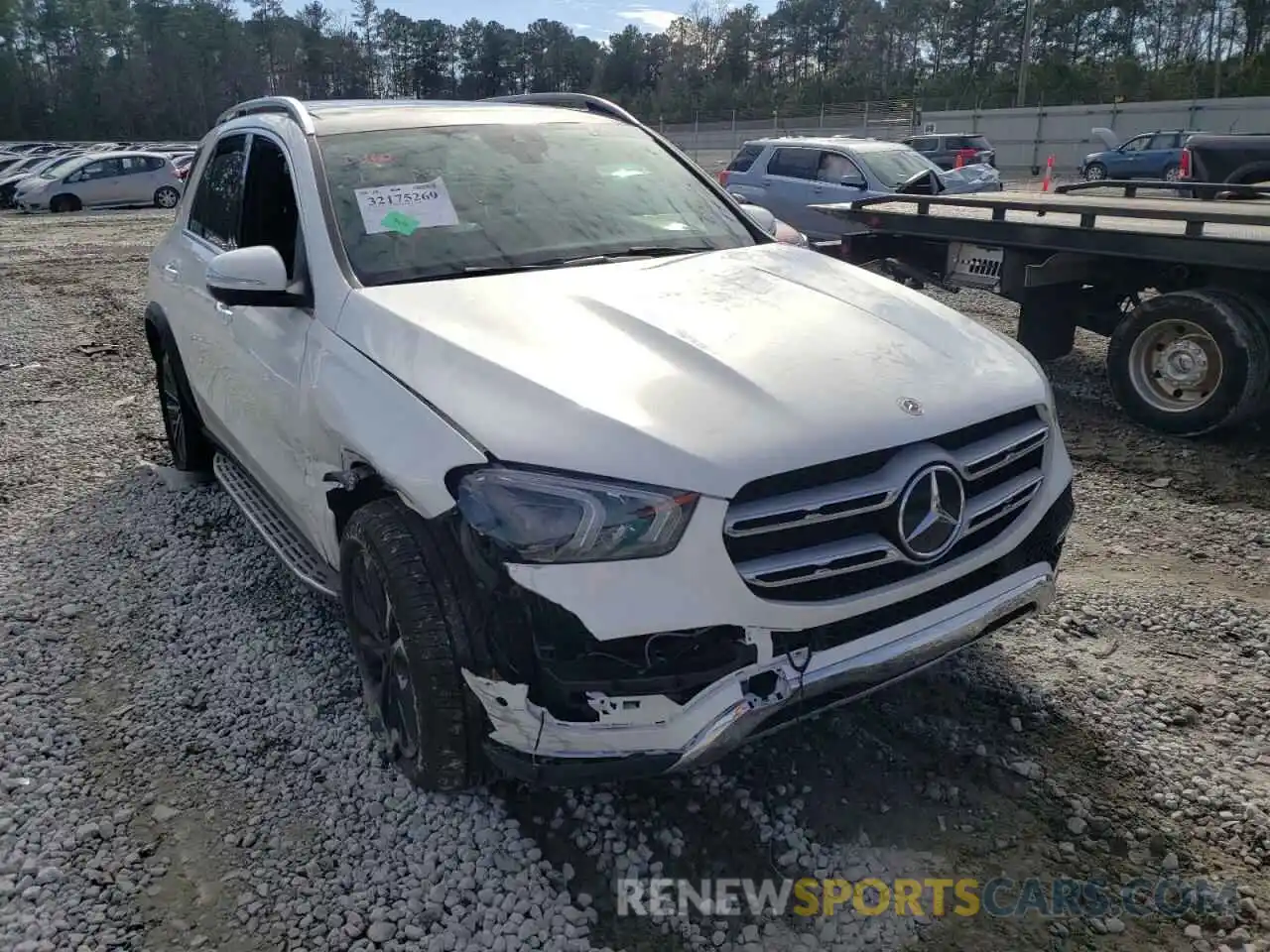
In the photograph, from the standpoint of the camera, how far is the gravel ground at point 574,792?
2.42 meters

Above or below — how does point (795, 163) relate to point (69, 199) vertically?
above

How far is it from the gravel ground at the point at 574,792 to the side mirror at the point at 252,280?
131cm

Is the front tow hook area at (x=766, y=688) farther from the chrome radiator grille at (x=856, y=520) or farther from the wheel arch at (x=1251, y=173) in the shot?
the wheel arch at (x=1251, y=173)

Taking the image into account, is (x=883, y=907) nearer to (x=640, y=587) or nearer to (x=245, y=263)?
(x=640, y=587)

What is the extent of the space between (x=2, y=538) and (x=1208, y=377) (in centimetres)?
638

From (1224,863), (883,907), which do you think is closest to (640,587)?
(883,907)

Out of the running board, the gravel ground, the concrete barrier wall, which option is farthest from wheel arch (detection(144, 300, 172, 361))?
the concrete barrier wall

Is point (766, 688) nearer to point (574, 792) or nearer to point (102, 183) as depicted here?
point (574, 792)

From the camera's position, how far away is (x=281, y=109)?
3.99m

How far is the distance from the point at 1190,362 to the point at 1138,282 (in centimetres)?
73

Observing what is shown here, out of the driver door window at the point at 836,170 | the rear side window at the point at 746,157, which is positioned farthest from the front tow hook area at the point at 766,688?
the rear side window at the point at 746,157

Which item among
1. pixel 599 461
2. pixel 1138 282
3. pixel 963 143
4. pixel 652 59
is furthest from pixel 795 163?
pixel 652 59

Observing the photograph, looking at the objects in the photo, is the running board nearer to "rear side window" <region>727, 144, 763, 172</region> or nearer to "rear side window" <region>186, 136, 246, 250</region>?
"rear side window" <region>186, 136, 246, 250</region>

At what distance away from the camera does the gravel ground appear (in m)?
2.42
